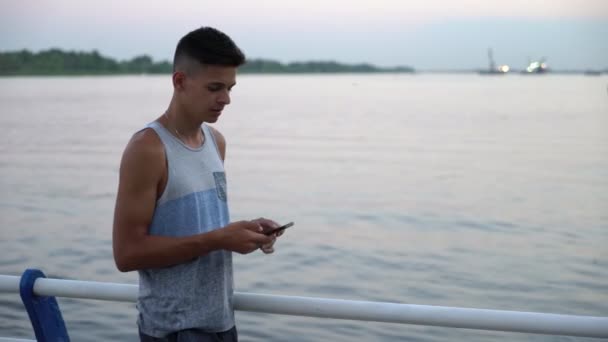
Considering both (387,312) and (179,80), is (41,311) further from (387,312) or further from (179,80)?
(387,312)

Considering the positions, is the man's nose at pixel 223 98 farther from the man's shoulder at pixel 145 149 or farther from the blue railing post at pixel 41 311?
the blue railing post at pixel 41 311

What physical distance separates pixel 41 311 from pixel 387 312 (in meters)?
1.20

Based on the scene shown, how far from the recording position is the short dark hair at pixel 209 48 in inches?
96.5

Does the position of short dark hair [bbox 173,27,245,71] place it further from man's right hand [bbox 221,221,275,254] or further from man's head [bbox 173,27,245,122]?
man's right hand [bbox 221,221,275,254]

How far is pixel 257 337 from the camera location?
8172 mm

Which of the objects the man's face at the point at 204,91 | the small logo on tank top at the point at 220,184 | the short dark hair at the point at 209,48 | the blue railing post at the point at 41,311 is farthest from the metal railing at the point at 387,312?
the short dark hair at the point at 209,48

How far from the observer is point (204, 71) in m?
2.46

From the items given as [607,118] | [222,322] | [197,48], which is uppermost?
[197,48]

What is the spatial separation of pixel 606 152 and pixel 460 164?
645 cm

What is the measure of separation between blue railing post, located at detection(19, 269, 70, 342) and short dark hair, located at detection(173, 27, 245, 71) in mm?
892

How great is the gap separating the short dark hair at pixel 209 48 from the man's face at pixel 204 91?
26mm

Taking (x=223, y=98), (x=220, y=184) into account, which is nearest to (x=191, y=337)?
(x=220, y=184)

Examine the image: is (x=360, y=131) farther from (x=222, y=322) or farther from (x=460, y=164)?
(x=222, y=322)

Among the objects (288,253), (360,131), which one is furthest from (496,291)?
(360,131)
